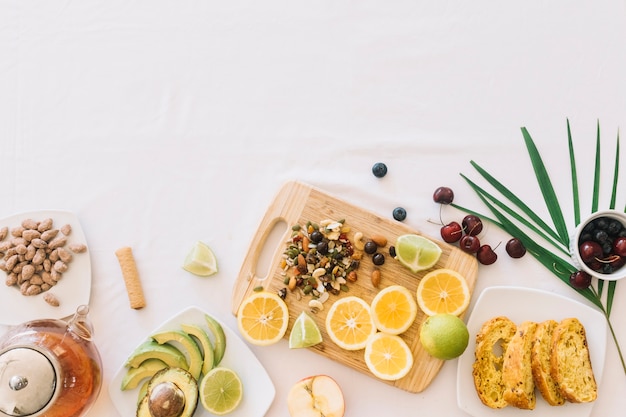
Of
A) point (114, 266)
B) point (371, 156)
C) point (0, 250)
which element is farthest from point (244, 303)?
point (0, 250)

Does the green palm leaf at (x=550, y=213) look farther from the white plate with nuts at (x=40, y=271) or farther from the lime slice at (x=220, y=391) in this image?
the white plate with nuts at (x=40, y=271)

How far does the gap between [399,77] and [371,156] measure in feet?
0.97

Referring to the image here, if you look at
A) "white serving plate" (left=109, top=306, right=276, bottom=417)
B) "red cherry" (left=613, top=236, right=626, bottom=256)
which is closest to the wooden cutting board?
"white serving plate" (left=109, top=306, right=276, bottom=417)

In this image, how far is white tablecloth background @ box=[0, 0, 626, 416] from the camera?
190cm

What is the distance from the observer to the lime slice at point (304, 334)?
1.78 metres

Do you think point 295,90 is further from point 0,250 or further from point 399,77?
point 0,250

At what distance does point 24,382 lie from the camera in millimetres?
1519

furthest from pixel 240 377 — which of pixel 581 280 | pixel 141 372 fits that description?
pixel 581 280

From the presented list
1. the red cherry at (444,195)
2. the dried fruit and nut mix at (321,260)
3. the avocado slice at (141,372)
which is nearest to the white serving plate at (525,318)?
the red cherry at (444,195)

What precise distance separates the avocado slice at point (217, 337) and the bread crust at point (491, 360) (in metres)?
0.83

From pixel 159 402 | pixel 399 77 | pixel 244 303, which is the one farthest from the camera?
pixel 399 77

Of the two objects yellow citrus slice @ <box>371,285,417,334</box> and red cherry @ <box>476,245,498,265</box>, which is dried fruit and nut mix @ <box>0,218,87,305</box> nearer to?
yellow citrus slice @ <box>371,285,417,334</box>

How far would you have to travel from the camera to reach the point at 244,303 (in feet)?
5.98

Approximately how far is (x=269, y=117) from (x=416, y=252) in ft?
2.29
